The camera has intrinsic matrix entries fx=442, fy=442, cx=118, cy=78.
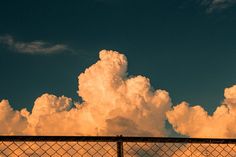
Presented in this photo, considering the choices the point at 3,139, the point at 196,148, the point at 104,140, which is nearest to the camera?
the point at 3,139

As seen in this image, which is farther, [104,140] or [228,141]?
[228,141]

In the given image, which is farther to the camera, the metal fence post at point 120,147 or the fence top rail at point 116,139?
the metal fence post at point 120,147

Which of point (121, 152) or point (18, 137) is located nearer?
point (18, 137)

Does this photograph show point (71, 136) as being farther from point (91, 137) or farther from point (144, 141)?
point (144, 141)

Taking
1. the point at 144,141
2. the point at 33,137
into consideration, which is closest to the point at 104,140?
the point at 144,141

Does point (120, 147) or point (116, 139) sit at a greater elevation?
point (116, 139)

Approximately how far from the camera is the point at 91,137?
7.34 metres

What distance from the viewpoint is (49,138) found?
710 centimetres

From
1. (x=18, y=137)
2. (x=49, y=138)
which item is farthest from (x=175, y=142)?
(x=18, y=137)

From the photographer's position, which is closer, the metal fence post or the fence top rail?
the fence top rail

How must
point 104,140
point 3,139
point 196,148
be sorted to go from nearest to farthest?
point 3,139, point 104,140, point 196,148

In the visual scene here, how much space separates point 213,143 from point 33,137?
→ 131 inches

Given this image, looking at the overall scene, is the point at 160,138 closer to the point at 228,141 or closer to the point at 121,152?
the point at 121,152

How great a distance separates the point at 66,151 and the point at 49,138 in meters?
0.38
